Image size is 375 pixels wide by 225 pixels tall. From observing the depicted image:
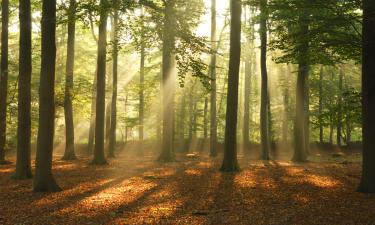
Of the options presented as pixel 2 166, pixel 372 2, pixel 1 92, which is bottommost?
pixel 2 166

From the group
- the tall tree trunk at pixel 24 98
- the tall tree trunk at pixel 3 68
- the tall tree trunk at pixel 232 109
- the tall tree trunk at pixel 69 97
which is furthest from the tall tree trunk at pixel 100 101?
the tall tree trunk at pixel 232 109

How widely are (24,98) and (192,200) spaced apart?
8576 millimetres

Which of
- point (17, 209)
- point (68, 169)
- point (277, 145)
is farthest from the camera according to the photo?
point (277, 145)

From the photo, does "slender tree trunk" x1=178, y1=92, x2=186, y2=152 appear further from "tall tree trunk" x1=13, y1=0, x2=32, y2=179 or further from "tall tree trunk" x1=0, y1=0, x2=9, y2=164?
"tall tree trunk" x1=13, y1=0, x2=32, y2=179

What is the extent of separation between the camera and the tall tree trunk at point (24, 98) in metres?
15.0

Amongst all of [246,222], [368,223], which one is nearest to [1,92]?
[246,222]

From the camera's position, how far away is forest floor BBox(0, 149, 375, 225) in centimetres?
900

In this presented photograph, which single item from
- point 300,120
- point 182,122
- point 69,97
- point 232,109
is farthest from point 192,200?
point 182,122

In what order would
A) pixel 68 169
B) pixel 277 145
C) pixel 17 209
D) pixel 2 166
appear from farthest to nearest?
pixel 277 145 → pixel 2 166 → pixel 68 169 → pixel 17 209

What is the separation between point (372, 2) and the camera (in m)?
10.6

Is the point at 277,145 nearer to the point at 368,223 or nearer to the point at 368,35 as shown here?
the point at 368,35

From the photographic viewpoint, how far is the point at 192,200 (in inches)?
437

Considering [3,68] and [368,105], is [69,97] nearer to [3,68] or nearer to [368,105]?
[3,68]

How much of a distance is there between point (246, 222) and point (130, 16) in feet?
29.7
